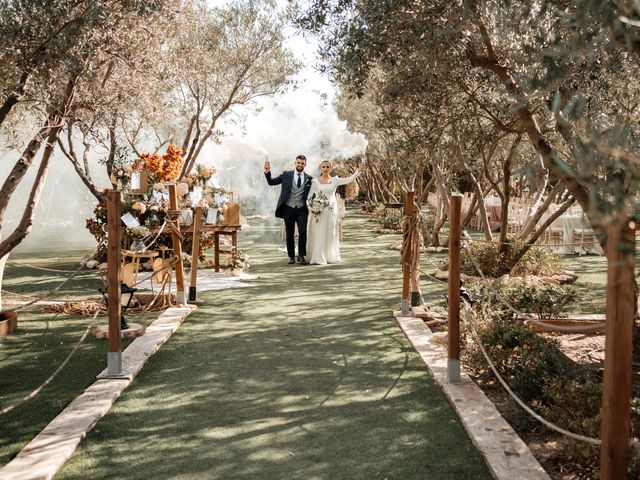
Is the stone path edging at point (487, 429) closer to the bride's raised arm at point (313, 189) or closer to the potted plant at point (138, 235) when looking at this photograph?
the potted plant at point (138, 235)

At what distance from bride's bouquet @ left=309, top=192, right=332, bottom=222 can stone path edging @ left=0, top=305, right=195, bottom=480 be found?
7752mm

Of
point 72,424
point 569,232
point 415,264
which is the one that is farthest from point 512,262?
point 72,424

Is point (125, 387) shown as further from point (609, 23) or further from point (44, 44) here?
point (609, 23)

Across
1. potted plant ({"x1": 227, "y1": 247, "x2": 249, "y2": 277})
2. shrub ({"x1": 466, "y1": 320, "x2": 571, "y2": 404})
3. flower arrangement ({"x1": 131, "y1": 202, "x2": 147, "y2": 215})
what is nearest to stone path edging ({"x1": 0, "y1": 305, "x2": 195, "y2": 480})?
shrub ({"x1": 466, "y1": 320, "x2": 571, "y2": 404})

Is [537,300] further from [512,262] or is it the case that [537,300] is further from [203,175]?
[203,175]

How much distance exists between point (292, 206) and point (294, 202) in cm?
9

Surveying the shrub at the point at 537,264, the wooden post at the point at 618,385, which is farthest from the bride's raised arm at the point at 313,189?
the wooden post at the point at 618,385

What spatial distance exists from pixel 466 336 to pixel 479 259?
5.44 meters

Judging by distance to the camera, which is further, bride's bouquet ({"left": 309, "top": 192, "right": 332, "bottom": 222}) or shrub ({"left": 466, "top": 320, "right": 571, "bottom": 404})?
bride's bouquet ({"left": 309, "top": 192, "right": 332, "bottom": 222})

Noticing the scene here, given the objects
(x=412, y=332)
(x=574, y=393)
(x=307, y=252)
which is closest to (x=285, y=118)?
(x=307, y=252)

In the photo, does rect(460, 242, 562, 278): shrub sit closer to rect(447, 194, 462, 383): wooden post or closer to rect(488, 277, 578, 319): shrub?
rect(488, 277, 578, 319): shrub

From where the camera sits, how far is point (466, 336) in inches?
248

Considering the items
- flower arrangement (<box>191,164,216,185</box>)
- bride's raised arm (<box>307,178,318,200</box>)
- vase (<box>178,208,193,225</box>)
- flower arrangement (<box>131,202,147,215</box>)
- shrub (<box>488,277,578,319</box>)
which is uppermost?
flower arrangement (<box>191,164,216,185</box>)

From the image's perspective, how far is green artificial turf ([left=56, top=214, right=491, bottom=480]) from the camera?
398 centimetres
